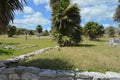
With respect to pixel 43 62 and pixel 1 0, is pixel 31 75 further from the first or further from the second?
pixel 1 0

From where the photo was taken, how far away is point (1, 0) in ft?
24.9

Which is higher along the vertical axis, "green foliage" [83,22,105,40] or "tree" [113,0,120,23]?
"tree" [113,0,120,23]

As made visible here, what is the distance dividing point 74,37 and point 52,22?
2.01 metres

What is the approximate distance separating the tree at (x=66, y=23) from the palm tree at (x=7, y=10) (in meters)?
8.14

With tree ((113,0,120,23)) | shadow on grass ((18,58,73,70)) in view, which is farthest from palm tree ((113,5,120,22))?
shadow on grass ((18,58,73,70))

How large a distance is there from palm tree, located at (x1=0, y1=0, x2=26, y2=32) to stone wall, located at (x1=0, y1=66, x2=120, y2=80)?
5.39 ft

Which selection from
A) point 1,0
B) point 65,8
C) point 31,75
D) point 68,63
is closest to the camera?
point 31,75

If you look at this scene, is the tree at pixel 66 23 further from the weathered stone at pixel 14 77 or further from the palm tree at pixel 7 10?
the weathered stone at pixel 14 77

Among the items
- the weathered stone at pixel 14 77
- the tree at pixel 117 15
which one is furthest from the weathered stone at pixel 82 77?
the tree at pixel 117 15

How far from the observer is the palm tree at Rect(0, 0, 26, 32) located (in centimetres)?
767

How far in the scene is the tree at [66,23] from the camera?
16250 millimetres

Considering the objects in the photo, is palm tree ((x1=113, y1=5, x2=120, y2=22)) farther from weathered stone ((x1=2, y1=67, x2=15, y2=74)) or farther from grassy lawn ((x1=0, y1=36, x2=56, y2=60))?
weathered stone ((x1=2, y1=67, x2=15, y2=74))

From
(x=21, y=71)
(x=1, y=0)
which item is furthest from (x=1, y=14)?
(x=21, y=71)

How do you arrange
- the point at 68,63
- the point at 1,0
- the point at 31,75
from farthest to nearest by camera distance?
the point at 68,63, the point at 1,0, the point at 31,75
